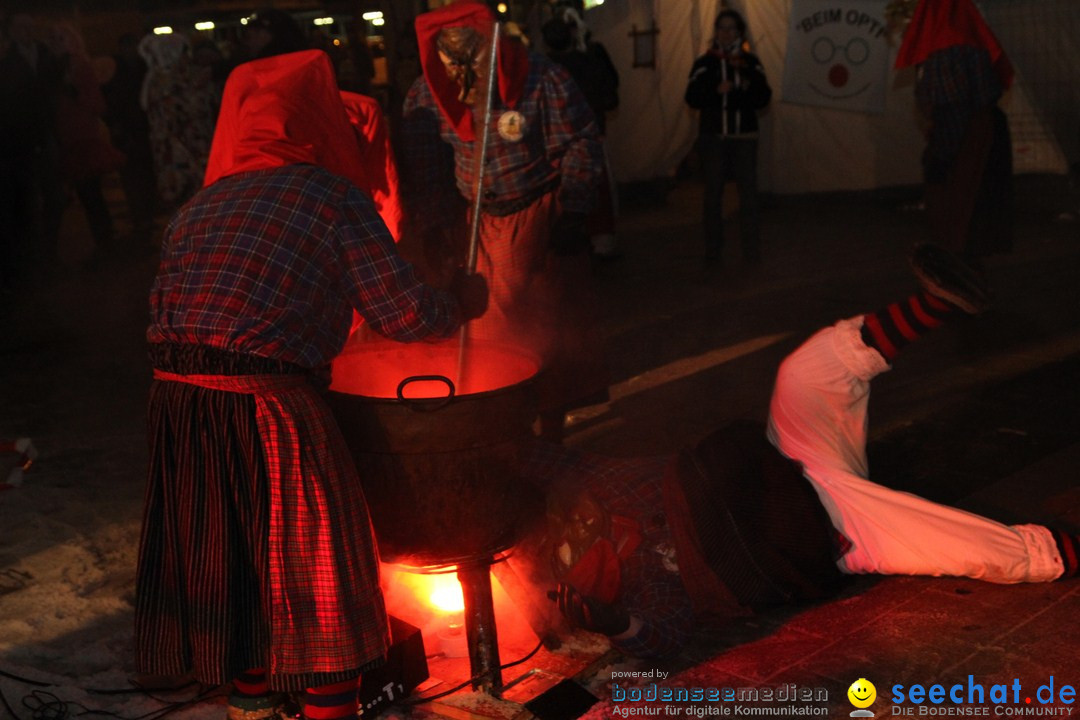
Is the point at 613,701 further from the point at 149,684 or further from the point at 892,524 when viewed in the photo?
the point at 149,684

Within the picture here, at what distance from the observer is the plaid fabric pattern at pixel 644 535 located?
3.65m

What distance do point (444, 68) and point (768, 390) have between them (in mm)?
2533

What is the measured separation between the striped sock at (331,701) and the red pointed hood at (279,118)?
139cm

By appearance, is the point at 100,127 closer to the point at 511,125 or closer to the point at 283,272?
the point at 511,125

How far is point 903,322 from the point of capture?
4000 millimetres

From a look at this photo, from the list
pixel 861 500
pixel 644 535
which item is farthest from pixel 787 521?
pixel 644 535

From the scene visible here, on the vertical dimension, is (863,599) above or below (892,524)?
below

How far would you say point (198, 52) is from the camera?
13.3 meters

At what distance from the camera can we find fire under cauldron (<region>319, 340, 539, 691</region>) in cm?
328

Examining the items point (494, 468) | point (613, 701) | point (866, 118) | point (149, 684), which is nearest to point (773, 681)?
point (613, 701)

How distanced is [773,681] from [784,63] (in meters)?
10.3

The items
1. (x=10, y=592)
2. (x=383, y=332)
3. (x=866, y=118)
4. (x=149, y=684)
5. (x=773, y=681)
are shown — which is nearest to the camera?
(x=383, y=332)

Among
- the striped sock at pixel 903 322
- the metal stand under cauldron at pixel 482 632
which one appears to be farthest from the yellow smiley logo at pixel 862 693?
the striped sock at pixel 903 322

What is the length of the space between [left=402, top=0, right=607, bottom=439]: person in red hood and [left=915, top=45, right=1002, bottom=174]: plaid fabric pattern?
332 centimetres
